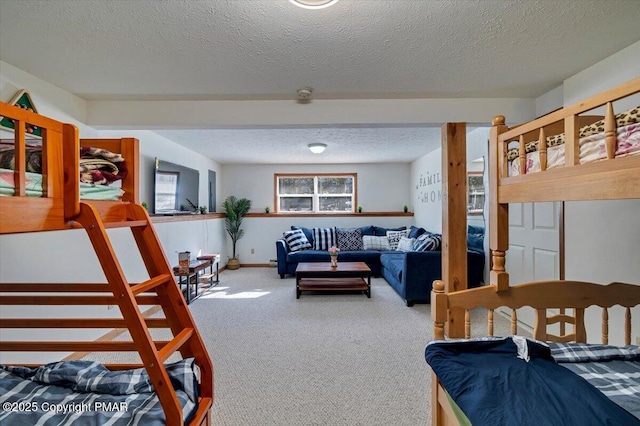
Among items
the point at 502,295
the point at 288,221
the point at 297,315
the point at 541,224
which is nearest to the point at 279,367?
the point at 297,315

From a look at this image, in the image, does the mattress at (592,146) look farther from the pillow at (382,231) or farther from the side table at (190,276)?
the pillow at (382,231)

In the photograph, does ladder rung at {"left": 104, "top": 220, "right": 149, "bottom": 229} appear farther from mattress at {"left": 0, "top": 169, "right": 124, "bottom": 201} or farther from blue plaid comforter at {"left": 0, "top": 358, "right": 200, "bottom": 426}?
blue plaid comforter at {"left": 0, "top": 358, "right": 200, "bottom": 426}

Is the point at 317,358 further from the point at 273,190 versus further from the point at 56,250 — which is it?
the point at 273,190

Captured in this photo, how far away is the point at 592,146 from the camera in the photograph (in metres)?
1.03

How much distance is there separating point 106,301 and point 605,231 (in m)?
3.05

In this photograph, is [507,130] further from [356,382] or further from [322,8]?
[356,382]

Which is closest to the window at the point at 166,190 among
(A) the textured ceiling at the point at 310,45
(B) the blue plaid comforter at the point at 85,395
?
(A) the textured ceiling at the point at 310,45

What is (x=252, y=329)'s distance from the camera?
3035 mm

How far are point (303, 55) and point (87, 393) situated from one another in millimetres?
2102

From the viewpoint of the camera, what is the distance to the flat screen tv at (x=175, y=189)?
369 cm

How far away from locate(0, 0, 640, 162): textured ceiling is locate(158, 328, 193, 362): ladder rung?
1.51 metres

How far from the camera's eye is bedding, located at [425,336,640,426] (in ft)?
3.14

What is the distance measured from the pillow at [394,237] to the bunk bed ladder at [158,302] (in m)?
4.68

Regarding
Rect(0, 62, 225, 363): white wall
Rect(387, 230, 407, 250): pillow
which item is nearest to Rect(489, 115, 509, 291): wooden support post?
Rect(0, 62, 225, 363): white wall
